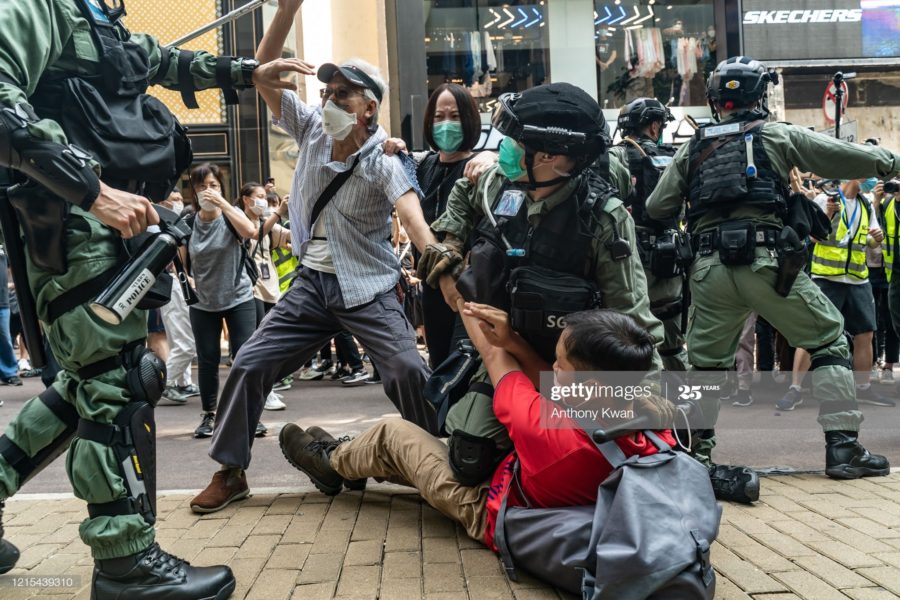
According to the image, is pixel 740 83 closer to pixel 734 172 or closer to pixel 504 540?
pixel 734 172

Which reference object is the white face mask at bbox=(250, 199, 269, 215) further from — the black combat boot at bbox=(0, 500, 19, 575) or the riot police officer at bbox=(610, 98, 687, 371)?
the black combat boot at bbox=(0, 500, 19, 575)

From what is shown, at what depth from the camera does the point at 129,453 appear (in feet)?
8.72

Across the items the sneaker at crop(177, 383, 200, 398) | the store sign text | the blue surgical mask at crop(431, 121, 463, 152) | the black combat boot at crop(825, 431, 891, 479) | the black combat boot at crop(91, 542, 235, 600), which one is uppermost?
the store sign text

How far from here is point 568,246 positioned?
314 centimetres

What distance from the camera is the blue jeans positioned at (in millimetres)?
9273

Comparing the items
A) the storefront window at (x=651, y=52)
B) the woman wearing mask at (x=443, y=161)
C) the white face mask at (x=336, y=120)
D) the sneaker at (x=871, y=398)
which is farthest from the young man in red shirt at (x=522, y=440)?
the storefront window at (x=651, y=52)

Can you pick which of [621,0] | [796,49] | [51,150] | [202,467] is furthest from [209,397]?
[796,49]

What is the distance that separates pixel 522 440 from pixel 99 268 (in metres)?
1.48

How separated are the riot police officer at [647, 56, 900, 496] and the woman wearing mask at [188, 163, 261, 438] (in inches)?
130

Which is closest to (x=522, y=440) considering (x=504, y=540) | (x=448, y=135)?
(x=504, y=540)

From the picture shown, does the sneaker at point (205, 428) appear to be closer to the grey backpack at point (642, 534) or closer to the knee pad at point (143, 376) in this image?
the knee pad at point (143, 376)

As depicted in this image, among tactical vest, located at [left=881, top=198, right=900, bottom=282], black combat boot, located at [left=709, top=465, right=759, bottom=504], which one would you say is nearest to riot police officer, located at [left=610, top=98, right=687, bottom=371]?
black combat boot, located at [left=709, top=465, right=759, bottom=504]

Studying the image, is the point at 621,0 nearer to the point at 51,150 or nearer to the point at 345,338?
the point at 345,338

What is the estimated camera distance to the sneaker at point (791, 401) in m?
6.76
